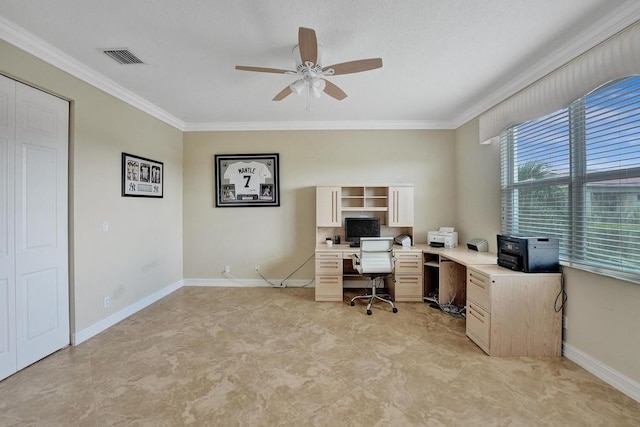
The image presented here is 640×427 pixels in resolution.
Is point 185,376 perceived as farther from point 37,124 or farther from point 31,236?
point 37,124

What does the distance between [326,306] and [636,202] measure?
3.11 meters

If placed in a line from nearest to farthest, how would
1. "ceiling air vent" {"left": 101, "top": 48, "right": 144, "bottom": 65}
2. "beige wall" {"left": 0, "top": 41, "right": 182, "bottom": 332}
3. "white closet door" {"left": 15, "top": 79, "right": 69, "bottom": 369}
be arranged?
"white closet door" {"left": 15, "top": 79, "right": 69, "bottom": 369} → "ceiling air vent" {"left": 101, "top": 48, "right": 144, "bottom": 65} → "beige wall" {"left": 0, "top": 41, "right": 182, "bottom": 332}

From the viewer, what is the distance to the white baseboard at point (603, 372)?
5.96ft

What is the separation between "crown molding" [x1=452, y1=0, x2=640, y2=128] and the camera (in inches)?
70.6

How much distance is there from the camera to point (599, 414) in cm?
167

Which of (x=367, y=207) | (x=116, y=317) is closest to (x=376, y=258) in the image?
(x=367, y=207)

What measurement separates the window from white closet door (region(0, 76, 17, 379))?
15.7ft

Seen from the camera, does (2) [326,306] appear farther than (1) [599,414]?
Yes

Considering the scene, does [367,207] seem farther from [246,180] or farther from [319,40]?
[319,40]

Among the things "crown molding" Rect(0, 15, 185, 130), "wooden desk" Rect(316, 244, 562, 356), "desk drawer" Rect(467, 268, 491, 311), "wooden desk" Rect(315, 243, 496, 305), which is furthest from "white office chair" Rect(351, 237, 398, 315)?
"crown molding" Rect(0, 15, 185, 130)

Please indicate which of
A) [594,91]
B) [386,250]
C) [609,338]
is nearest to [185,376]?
[386,250]

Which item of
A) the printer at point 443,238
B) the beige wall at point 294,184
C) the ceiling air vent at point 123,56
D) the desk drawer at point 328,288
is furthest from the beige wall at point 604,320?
the ceiling air vent at point 123,56

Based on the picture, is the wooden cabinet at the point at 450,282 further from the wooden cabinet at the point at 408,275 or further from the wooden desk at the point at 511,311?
the wooden desk at the point at 511,311

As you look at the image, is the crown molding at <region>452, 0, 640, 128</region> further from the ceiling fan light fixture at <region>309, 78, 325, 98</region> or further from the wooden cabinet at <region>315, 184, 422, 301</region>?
the ceiling fan light fixture at <region>309, 78, 325, 98</region>
